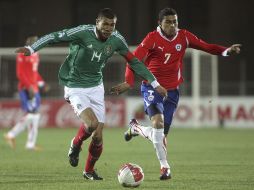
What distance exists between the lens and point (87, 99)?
30.3 feet

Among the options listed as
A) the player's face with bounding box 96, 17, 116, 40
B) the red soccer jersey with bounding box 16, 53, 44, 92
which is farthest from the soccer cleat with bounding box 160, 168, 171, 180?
the red soccer jersey with bounding box 16, 53, 44, 92

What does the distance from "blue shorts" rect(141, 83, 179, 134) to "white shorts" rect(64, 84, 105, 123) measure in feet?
2.31

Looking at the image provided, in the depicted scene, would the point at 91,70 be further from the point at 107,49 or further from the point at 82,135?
the point at 82,135

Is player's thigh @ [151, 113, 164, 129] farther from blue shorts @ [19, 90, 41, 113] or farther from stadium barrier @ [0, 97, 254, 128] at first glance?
stadium barrier @ [0, 97, 254, 128]

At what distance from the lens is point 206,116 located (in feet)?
80.9

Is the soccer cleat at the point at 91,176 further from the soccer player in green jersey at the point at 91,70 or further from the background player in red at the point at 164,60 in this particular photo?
the background player in red at the point at 164,60

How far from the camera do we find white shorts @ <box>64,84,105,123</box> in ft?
30.0

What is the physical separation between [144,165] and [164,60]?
2.06 meters

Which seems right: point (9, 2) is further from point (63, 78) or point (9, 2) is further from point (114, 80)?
point (63, 78)

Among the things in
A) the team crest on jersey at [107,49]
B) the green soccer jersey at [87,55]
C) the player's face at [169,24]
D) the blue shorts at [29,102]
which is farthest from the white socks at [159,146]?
the blue shorts at [29,102]

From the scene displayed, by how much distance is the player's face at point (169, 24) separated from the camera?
948 cm

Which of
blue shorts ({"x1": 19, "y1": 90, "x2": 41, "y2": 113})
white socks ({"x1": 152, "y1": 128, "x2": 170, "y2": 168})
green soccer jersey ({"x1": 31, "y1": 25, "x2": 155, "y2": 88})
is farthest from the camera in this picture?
blue shorts ({"x1": 19, "y1": 90, "x2": 41, "y2": 113})

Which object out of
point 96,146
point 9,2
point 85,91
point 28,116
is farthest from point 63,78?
point 9,2

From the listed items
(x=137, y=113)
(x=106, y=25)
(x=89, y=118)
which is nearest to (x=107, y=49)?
(x=106, y=25)
